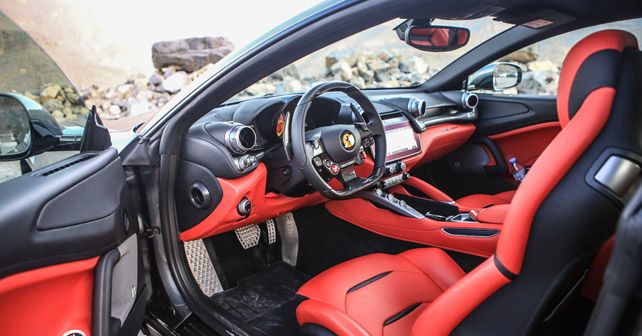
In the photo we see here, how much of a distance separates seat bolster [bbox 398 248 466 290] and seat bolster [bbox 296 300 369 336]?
0.47m

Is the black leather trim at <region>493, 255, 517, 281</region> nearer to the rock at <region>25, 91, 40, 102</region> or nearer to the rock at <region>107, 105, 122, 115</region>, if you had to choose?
the rock at <region>25, 91, 40, 102</region>

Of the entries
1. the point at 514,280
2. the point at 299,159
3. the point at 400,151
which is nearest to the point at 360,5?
the point at 299,159

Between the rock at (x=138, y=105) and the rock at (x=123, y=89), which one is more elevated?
the rock at (x=123, y=89)

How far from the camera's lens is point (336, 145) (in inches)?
79.4

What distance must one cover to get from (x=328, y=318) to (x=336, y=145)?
0.79 m

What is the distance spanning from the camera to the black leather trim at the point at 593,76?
1.02 m

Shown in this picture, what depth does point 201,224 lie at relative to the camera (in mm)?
1997

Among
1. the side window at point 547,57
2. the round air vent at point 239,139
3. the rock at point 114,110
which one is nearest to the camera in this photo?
the side window at point 547,57

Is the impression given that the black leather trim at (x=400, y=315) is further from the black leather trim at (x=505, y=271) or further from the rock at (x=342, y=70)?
the rock at (x=342, y=70)

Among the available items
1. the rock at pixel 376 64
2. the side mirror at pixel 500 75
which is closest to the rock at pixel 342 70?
the rock at pixel 376 64

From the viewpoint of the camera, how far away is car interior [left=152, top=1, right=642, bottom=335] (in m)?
1.02

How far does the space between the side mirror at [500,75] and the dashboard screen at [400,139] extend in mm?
697

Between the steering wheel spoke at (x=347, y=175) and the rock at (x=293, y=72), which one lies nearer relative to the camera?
the steering wheel spoke at (x=347, y=175)

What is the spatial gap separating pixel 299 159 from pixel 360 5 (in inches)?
28.1
